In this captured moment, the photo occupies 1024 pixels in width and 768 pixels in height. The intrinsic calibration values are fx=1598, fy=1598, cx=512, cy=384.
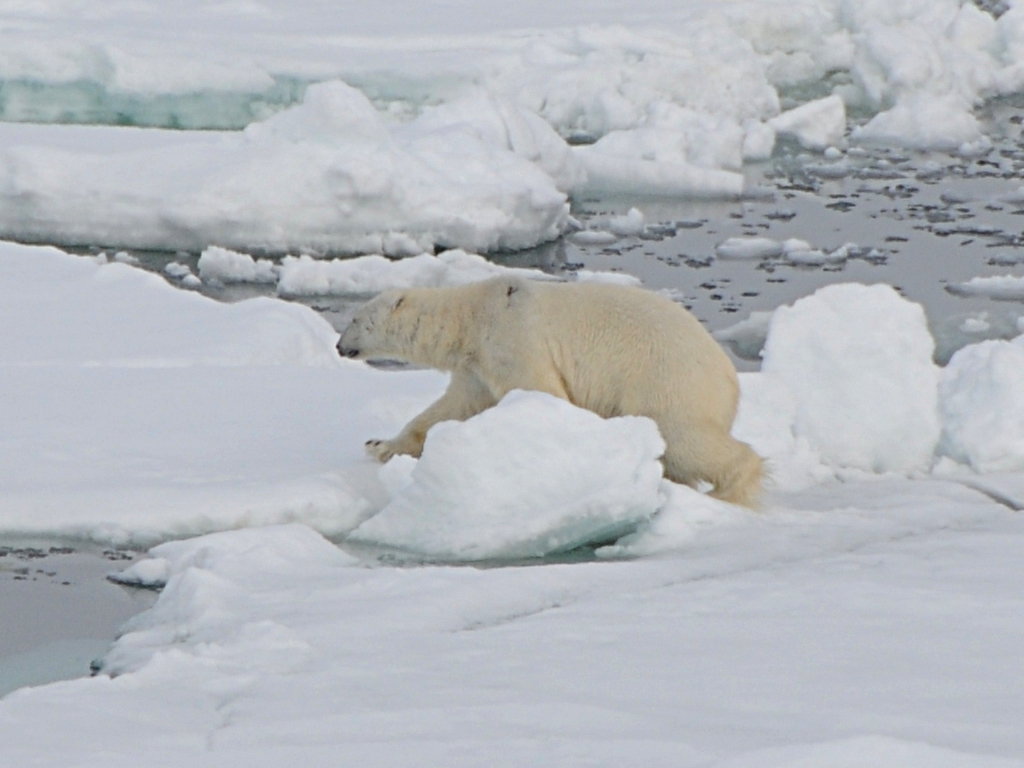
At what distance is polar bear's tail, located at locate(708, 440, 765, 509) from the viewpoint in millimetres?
4344

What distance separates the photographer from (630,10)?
51.5 ft

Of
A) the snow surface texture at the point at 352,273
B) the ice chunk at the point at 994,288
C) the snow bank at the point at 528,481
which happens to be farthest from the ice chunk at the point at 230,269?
the snow bank at the point at 528,481

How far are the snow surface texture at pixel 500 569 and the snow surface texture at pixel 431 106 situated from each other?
2.65 m

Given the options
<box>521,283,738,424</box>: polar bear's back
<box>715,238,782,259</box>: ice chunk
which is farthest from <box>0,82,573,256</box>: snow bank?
<box>521,283,738,424</box>: polar bear's back

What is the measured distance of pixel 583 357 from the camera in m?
4.50

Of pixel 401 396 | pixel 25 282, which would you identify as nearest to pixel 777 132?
pixel 25 282

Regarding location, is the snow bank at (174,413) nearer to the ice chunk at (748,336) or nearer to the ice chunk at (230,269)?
the ice chunk at (230,269)

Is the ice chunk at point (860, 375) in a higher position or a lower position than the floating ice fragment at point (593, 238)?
higher

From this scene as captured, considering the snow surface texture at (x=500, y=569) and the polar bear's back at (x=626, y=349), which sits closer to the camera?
the snow surface texture at (x=500, y=569)

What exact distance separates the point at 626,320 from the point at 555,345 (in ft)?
0.72

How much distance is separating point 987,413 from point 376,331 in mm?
1942

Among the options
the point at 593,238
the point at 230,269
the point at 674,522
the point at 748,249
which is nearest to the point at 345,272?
the point at 230,269

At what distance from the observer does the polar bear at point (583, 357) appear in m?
4.36

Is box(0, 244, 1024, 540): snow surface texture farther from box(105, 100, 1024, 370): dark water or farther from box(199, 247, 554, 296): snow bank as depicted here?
box(199, 247, 554, 296): snow bank
